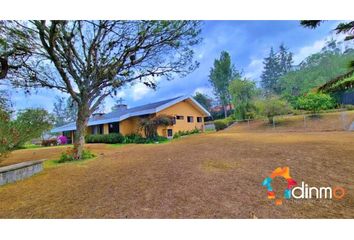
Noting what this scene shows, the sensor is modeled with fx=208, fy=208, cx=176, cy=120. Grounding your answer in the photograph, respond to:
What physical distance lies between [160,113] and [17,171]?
823 centimetres

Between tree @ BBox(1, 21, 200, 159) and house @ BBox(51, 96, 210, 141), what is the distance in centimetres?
525

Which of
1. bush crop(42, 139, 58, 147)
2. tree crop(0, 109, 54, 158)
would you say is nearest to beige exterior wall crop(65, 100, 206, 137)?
bush crop(42, 139, 58, 147)

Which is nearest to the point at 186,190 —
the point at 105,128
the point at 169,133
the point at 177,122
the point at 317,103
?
the point at 317,103

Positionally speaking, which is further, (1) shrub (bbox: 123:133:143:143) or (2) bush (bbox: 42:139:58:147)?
(2) bush (bbox: 42:139:58:147)

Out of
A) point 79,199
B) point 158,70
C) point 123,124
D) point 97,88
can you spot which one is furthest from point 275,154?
point 123,124

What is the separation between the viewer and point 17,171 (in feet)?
11.2

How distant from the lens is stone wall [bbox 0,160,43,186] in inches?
126

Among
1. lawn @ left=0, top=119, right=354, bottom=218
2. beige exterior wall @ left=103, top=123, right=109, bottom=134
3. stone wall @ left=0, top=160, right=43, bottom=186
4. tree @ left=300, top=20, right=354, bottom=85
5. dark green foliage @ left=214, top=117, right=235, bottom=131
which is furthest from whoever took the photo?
beige exterior wall @ left=103, top=123, right=109, bottom=134

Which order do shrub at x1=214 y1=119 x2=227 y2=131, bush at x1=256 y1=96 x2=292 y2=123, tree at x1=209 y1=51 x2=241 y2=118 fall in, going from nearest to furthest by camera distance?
tree at x1=209 y1=51 x2=241 y2=118, bush at x1=256 y1=96 x2=292 y2=123, shrub at x1=214 y1=119 x2=227 y2=131

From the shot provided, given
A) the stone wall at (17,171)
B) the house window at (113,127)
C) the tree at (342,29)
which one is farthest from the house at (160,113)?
the tree at (342,29)

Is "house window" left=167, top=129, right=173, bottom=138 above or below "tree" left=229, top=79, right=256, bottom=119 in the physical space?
below

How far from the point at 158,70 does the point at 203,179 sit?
161 inches

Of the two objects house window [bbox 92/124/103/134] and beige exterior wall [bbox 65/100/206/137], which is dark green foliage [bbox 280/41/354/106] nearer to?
beige exterior wall [bbox 65/100/206/137]

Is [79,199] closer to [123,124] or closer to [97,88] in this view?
[97,88]
